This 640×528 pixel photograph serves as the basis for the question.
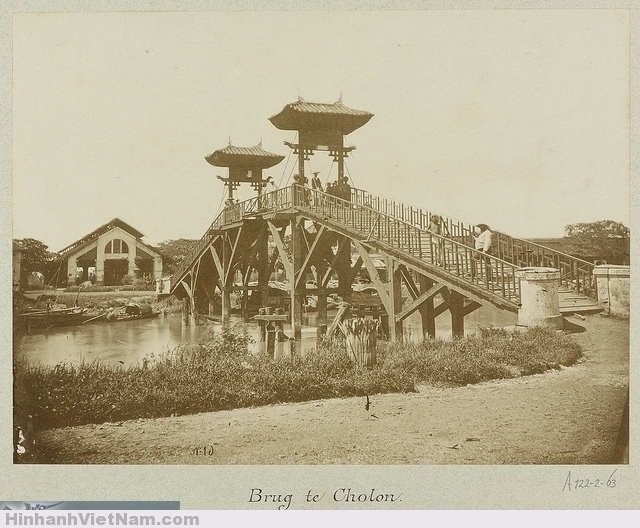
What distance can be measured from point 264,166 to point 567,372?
36.3ft

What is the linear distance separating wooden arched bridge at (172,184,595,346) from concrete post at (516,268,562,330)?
291mm

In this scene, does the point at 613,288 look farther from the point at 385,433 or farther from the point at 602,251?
the point at 385,433

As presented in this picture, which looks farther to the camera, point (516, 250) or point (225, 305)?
point (225, 305)

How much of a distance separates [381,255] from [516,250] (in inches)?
109

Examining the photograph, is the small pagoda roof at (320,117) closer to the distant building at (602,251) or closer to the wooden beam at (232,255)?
the distant building at (602,251)

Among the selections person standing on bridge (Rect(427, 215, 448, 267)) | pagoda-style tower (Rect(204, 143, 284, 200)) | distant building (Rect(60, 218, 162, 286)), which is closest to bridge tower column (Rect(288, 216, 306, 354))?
pagoda-style tower (Rect(204, 143, 284, 200))

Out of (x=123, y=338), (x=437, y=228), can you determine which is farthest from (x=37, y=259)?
(x=437, y=228)

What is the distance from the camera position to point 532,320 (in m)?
7.64

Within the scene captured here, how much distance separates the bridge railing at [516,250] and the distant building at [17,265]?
21.9ft

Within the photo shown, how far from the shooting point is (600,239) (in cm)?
826

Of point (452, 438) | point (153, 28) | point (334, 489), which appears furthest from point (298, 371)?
point (153, 28)

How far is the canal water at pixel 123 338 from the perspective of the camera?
25.5 ft
